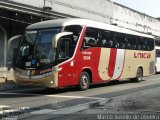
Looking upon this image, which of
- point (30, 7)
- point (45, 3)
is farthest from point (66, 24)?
point (45, 3)

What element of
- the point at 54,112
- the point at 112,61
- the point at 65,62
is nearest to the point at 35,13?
the point at 112,61

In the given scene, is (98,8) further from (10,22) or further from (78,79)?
(78,79)

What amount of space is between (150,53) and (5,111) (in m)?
17.3

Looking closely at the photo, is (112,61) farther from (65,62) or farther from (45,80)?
(45,80)

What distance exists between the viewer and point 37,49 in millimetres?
17250

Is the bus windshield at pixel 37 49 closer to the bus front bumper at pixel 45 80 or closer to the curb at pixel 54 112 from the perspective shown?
the bus front bumper at pixel 45 80

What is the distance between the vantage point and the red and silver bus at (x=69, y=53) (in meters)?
16.9

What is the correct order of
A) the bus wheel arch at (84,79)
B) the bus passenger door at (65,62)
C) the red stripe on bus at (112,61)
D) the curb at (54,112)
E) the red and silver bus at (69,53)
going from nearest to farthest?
the curb at (54,112) → the red and silver bus at (69,53) → the bus passenger door at (65,62) → the bus wheel arch at (84,79) → the red stripe on bus at (112,61)

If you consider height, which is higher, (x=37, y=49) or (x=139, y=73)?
(x=37, y=49)

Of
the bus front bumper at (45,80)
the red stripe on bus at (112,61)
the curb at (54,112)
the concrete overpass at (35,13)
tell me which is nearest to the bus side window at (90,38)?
the red stripe on bus at (112,61)

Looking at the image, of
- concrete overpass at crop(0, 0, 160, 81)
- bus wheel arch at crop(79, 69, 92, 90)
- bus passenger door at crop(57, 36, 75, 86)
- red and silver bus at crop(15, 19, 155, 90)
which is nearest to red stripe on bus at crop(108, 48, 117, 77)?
red and silver bus at crop(15, 19, 155, 90)

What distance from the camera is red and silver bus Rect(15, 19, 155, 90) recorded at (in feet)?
55.4

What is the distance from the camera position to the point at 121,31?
75.2ft

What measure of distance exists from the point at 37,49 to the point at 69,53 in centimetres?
144
